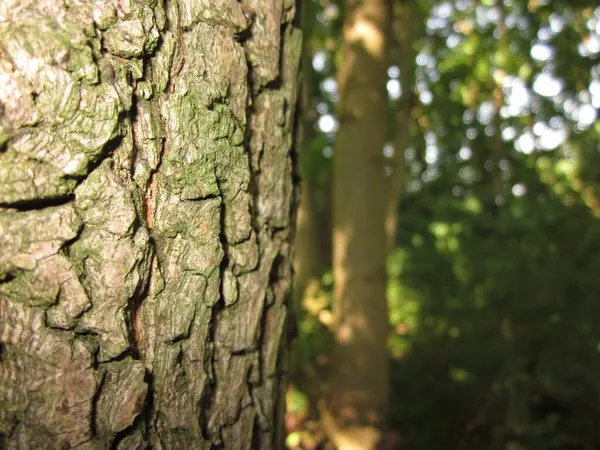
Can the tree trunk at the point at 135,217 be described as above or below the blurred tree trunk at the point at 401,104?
below

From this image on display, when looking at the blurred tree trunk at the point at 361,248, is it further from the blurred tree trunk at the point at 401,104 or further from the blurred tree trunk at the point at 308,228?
the blurred tree trunk at the point at 401,104

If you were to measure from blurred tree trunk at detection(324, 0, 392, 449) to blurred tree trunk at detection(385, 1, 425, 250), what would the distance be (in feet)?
8.85

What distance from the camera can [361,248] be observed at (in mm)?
3803

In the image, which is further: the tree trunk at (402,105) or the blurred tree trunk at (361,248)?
the tree trunk at (402,105)

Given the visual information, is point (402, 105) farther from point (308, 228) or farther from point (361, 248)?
point (361, 248)

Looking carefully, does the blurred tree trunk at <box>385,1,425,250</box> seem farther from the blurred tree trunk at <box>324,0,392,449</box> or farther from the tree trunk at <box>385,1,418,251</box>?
the blurred tree trunk at <box>324,0,392,449</box>

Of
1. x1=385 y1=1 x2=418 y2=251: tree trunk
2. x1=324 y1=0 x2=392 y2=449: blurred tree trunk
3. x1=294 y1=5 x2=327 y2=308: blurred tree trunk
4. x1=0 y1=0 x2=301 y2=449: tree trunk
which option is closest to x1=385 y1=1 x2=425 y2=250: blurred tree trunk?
x1=385 y1=1 x2=418 y2=251: tree trunk

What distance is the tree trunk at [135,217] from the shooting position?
85 centimetres

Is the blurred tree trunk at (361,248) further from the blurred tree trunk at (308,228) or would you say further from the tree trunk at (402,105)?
the tree trunk at (402,105)

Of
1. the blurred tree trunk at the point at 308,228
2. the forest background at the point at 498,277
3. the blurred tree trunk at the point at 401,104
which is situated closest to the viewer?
the forest background at the point at 498,277

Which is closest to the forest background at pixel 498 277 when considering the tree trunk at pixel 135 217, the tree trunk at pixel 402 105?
the tree trunk at pixel 402 105

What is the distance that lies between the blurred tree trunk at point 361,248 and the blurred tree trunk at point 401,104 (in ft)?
8.85

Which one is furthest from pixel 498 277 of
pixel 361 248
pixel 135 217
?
pixel 135 217

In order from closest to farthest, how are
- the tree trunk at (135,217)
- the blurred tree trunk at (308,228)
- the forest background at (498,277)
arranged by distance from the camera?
the tree trunk at (135,217), the forest background at (498,277), the blurred tree trunk at (308,228)
